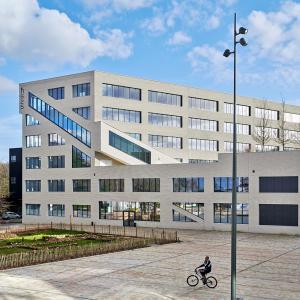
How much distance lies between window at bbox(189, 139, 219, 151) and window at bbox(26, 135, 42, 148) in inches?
1025

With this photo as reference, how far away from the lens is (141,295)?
26359 millimetres

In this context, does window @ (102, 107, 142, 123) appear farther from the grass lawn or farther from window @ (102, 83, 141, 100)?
the grass lawn

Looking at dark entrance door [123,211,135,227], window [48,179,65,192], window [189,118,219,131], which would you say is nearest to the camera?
dark entrance door [123,211,135,227]

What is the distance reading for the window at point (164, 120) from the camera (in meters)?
82.1

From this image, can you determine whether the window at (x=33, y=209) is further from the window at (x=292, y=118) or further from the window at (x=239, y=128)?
the window at (x=292, y=118)

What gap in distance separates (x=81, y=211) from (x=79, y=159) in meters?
7.92

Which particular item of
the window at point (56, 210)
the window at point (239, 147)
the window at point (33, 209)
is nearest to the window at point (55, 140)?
the window at point (56, 210)

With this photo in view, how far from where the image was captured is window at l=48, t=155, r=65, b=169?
78.7 metres

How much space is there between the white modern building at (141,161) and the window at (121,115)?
0.16m

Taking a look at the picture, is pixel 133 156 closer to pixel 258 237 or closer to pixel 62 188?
pixel 62 188

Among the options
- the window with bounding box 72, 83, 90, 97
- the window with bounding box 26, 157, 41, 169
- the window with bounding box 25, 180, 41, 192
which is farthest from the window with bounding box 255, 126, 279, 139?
the window with bounding box 25, 180, 41, 192

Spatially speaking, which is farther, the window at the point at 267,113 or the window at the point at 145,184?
the window at the point at 267,113

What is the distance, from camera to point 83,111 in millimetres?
76562

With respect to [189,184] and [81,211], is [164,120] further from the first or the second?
[81,211]
